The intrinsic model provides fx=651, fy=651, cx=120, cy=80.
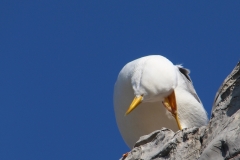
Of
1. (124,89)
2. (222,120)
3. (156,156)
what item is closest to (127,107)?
(124,89)

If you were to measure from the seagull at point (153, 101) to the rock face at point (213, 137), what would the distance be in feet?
7.07

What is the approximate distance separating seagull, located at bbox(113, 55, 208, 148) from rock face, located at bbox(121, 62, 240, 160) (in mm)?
2156

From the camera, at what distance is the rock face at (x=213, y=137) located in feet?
18.8

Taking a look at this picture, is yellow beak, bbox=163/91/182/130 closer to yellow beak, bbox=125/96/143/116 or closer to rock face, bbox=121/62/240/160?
yellow beak, bbox=125/96/143/116

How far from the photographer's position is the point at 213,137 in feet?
20.2

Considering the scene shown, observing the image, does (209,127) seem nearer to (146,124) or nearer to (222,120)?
(222,120)

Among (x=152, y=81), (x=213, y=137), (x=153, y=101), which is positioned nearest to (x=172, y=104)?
(x=153, y=101)

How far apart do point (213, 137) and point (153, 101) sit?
3241mm

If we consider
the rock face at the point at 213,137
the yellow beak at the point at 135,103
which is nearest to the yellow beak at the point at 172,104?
the yellow beak at the point at 135,103

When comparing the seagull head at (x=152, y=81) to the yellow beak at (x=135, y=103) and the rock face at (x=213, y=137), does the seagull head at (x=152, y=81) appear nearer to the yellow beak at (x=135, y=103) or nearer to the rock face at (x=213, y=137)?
the yellow beak at (x=135, y=103)

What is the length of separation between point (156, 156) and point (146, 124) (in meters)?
2.77

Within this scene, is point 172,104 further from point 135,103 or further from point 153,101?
point 135,103

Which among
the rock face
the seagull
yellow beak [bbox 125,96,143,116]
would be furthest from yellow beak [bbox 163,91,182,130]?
the rock face

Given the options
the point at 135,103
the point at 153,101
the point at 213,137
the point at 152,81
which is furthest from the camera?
the point at 153,101
